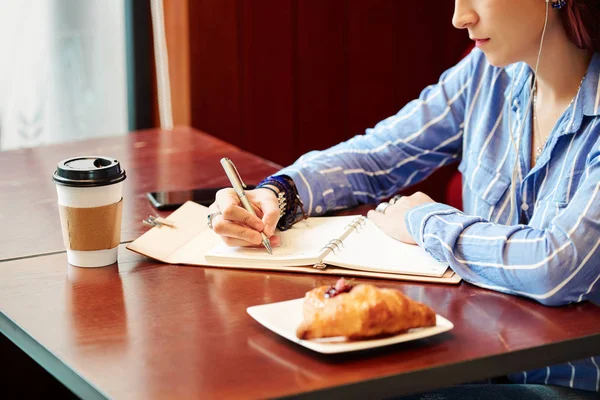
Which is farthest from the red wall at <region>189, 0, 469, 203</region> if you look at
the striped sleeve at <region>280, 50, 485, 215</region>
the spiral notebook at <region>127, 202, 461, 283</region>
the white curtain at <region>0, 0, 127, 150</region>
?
the spiral notebook at <region>127, 202, 461, 283</region>

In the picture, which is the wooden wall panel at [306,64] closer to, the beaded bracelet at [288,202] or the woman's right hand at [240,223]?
the beaded bracelet at [288,202]

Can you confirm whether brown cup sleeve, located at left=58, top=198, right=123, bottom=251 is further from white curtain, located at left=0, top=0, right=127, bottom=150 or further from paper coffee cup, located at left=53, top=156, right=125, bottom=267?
white curtain, located at left=0, top=0, right=127, bottom=150

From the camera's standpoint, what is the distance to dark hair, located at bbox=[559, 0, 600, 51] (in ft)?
4.63

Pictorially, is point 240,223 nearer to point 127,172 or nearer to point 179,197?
point 179,197

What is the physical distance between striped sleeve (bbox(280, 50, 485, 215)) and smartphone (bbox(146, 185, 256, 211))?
0.19 m

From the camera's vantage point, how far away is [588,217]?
1.19m

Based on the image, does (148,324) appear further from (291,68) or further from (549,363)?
(291,68)

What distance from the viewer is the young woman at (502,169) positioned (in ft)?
3.92

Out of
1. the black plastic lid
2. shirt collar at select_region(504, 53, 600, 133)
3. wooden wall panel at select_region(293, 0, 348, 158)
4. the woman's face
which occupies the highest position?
the woman's face

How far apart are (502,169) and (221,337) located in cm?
76

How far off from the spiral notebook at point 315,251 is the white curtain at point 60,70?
4.63 feet

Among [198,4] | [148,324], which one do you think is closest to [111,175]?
[148,324]

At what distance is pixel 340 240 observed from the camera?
135 centimetres

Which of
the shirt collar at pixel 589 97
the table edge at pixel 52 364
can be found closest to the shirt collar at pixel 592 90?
the shirt collar at pixel 589 97
